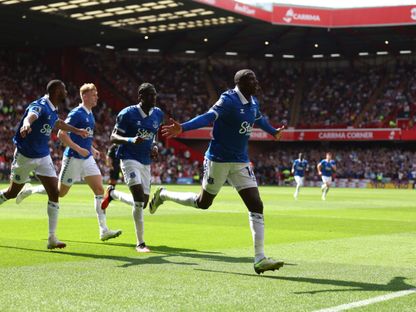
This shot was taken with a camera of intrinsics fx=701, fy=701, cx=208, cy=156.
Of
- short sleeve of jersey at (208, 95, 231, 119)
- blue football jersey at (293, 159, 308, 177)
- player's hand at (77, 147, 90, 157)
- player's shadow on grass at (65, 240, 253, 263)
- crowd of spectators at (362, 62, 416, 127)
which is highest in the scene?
crowd of spectators at (362, 62, 416, 127)

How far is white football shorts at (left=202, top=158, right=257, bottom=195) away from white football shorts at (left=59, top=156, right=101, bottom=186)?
12.4ft

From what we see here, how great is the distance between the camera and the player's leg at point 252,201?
27.1 ft

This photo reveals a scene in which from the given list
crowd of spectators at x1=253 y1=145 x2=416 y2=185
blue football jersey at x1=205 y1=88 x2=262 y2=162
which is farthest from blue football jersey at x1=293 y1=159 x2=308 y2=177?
blue football jersey at x1=205 y1=88 x2=262 y2=162

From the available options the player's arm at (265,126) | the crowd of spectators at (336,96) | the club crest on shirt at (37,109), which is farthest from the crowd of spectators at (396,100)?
the club crest on shirt at (37,109)

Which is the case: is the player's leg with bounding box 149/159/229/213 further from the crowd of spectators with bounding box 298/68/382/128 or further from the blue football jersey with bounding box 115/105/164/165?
the crowd of spectators with bounding box 298/68/382/128

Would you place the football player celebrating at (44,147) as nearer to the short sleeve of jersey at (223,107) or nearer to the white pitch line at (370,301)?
the short sleeve of jersey at (223,107)

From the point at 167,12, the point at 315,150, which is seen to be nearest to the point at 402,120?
the point at 315,150

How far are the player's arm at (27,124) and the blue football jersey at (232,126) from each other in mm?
2651

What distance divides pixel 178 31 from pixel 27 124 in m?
45.7

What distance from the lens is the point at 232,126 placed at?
866 cm

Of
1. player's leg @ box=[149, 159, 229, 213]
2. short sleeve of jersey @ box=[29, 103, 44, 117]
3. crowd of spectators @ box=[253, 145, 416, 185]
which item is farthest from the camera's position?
crowd of spectators @ box=[253, 145, 416, 185]

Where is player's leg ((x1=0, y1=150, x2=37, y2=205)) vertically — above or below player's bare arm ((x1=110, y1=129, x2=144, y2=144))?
below

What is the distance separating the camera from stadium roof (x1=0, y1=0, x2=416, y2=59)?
151 feet

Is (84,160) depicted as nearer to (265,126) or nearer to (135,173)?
(135,173)
